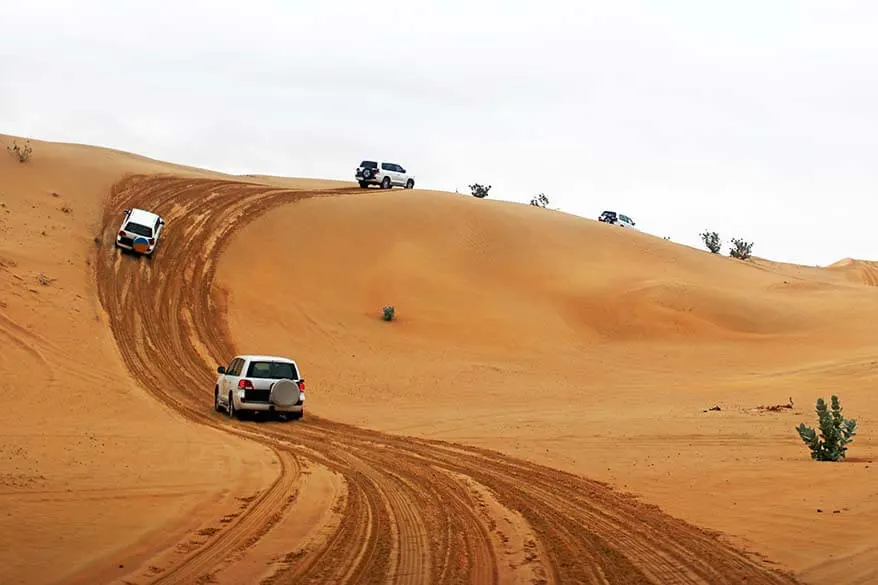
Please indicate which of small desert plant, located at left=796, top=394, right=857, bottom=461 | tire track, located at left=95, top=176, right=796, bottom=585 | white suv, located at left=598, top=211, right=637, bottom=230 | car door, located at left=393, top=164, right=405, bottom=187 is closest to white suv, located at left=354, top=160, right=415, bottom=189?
car door, located at left=393, top=164, right=405, bottom=187

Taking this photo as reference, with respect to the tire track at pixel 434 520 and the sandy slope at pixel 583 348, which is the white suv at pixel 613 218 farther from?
the tire track at pixel 434 520

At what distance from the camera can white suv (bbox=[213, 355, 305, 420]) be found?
74.6 feet

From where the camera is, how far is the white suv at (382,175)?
62.0m

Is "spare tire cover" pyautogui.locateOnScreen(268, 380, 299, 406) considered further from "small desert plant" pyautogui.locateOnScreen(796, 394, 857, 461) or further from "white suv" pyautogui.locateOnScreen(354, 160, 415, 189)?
"white suv" pyautogui.locateOnScreen(354, 160, 415, 189)

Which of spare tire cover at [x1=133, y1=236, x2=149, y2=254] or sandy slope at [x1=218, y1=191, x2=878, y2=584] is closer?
sandy slope at [x1=218, y1=191, x2=878, y2=584]

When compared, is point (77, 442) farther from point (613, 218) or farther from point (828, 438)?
point (613, 218)

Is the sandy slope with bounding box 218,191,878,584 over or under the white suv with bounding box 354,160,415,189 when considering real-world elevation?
under

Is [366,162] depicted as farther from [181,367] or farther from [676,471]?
[676,471]

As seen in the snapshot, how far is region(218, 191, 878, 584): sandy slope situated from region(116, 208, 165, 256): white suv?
332 cm

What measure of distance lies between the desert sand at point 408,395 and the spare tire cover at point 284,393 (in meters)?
0.55

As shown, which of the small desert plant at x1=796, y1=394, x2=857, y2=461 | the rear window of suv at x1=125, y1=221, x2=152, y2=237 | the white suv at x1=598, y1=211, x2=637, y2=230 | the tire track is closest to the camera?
the tire track

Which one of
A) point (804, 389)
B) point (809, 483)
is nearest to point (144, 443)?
point (809, 483)

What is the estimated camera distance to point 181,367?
29.8 m

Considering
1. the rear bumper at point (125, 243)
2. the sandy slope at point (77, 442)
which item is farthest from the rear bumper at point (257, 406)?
the rear bumper at point (125, 243)
